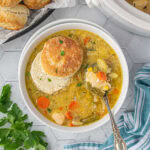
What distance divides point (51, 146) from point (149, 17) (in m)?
1.16

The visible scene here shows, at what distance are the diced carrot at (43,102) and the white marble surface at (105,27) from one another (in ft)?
0.71

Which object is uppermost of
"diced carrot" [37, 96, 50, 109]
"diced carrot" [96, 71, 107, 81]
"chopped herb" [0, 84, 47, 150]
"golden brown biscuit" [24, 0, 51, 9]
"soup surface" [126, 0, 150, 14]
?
"golden brown biscuit" [24, 0, 51, 9]

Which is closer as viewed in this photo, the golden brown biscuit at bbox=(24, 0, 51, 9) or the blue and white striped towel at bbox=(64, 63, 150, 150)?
the golden brown biscuit at bbox=(24, 0, 51, 9)

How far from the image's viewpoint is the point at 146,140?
176 cm

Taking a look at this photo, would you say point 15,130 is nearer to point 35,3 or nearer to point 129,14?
point 35,3

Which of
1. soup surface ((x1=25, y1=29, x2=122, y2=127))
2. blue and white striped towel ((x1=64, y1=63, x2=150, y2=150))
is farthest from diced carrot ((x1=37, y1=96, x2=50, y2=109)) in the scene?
blue and white striped towel ((x1=64, y1=63, x2=150, y2=150))

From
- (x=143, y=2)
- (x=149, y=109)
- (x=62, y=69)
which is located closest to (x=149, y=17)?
(x=143, y=2)

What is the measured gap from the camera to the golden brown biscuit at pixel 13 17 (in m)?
1.52

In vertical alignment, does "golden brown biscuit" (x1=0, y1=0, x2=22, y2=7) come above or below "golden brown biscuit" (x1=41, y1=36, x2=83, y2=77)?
above

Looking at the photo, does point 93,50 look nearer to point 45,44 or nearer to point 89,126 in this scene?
point 45,44

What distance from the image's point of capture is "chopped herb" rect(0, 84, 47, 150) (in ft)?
5.73

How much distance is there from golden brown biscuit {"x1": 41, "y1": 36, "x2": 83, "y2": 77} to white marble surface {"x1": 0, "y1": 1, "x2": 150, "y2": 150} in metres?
0.24

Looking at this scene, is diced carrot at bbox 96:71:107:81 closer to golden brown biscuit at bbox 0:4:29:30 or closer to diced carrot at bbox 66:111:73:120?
diced carrot at bbox 66:111:73:120

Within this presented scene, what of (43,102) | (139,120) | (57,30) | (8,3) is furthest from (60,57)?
(139,120)
